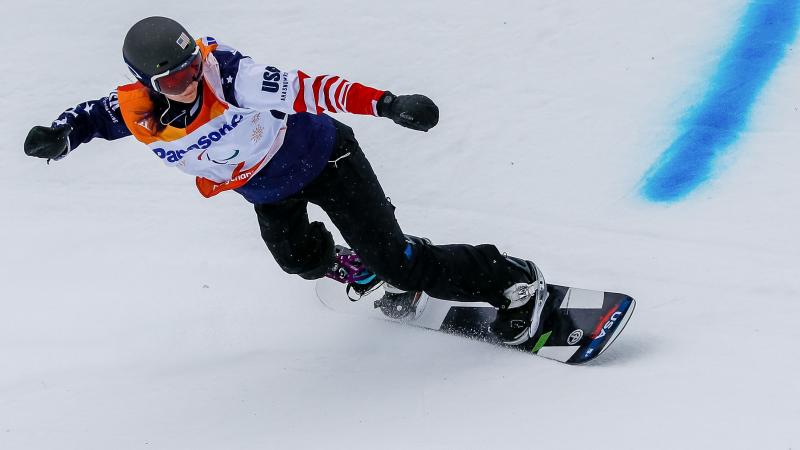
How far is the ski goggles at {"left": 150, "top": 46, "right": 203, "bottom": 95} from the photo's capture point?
302 centimetres

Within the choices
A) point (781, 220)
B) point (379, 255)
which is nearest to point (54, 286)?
point (379, 255)

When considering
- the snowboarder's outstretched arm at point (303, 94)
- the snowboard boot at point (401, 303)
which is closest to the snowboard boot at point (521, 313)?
the snowboard boot at point (401, 303)

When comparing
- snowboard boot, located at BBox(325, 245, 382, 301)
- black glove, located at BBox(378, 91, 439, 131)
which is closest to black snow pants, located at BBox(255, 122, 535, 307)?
snowboard boot, located at BBox(325, 245, 382, 301)

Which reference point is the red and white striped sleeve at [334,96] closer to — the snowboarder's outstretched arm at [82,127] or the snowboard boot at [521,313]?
the snowboarder's outstretched arm at [82,127]

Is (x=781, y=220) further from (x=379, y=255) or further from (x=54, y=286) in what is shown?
(x=54, y=286)

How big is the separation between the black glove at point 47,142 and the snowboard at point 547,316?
5.16 ft

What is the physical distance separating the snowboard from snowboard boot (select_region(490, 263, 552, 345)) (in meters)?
0.04

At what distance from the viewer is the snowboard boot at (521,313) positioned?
380 centimetres

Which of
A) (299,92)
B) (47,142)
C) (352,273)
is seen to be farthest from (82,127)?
(352,273)

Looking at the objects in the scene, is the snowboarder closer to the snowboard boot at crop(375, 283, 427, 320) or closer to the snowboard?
the snowboard

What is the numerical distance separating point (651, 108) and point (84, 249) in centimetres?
328

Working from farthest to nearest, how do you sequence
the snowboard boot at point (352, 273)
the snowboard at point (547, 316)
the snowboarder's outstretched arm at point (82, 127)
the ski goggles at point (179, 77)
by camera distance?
the snowboard boot at point (352, 273)
the snowboard at point (547, 316)
the snowboarder's outstretched arm at point (82, 127)
the ski goggles at point (179, 77)

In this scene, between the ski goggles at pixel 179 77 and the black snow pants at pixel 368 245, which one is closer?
the ski goggles at pixel 179 77

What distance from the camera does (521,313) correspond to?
151 inches
